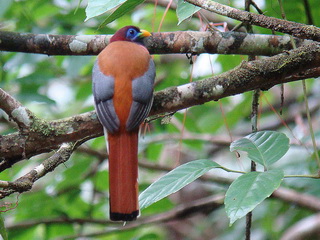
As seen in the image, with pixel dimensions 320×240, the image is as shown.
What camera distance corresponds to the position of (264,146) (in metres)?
2.26

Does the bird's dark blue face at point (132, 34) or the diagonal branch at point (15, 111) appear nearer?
the diagonal branch at point (15, 111)

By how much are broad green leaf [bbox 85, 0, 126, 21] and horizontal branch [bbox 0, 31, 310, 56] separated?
28.6 inches

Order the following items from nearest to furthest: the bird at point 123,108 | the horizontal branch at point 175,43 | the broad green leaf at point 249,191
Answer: the broad green leaf at point 249,191 < the bird at point 123,108 < the horizontal branch at point 175,43

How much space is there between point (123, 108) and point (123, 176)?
0.38m

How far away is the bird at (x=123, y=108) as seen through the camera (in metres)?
2.26

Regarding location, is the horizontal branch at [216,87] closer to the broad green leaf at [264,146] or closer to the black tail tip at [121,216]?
the broad green leaf at [264,146]

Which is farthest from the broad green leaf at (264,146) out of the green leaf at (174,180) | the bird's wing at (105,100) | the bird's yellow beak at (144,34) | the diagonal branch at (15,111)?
the bird's yellow beak at (144,34)

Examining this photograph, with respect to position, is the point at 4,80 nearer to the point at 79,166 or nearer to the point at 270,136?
the point at 79,166

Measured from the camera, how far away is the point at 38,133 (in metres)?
2.29

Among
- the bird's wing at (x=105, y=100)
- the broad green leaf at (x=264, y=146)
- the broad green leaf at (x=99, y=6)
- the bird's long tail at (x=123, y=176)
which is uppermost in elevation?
the broad green leaf at (x=99, y=6)

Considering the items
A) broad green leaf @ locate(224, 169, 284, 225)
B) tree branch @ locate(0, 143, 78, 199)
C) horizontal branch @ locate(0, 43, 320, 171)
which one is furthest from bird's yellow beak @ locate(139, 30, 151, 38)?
broad green leaf @ locate(224, 169, 284, 225)

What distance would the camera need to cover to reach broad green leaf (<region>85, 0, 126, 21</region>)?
2.17 metres

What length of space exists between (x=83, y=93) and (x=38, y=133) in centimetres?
235

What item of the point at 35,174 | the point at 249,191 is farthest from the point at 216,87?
the point at 35,174
